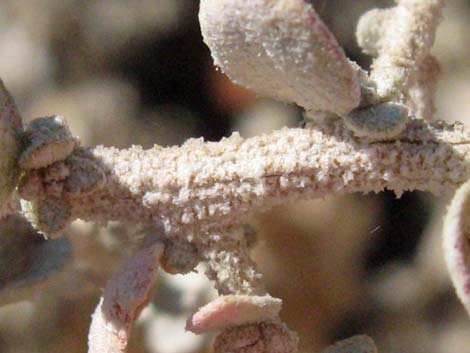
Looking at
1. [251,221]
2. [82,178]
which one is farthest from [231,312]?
[251,221]

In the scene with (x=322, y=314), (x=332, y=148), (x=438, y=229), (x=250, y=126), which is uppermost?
(x=250, y=126)

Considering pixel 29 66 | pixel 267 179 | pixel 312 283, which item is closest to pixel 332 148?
pixel 267 179

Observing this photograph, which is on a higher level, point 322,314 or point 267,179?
point 322,314

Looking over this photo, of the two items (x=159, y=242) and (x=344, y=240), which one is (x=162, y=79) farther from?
(x=159, y=242)

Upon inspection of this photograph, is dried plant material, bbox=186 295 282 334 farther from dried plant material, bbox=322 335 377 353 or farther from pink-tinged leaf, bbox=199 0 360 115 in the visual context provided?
pink-tinged leaf, bbox=199 0 360 115

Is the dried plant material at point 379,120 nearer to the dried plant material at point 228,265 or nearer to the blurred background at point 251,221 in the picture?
the dried plant material at point 228,265

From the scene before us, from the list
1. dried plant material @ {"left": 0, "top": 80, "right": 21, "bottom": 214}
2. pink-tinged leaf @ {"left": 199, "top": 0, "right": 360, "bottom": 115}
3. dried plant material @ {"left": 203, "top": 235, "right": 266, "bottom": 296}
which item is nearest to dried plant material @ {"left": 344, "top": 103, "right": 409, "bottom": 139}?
pink-tinged leaf @ {"left": 199, "top": 0, "right": 360, "bottom": 115}

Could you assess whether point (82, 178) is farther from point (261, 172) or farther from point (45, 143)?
point (261, 172)
